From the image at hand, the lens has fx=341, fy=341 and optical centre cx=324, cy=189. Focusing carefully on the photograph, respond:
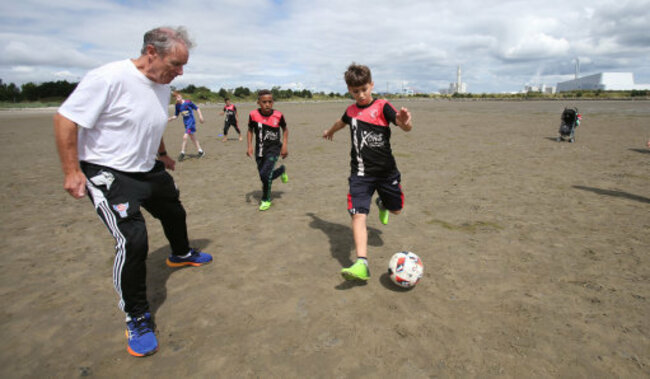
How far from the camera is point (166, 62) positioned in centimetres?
282

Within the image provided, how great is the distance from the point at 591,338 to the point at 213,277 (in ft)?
11.9

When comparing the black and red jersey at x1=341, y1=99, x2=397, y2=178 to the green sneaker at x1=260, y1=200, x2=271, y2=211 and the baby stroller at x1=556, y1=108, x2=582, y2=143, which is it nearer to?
the green sneaker at x1=260, y1=200, x2=271, y2=211

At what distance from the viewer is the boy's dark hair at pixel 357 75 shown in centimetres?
365

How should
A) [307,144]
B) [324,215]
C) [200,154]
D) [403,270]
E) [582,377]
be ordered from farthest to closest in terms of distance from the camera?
[307,144], [200,154], [324,215], [403,270], [582,377]

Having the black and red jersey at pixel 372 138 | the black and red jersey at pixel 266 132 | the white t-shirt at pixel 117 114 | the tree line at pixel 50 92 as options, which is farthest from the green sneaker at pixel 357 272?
the tree line at pixel 50 92

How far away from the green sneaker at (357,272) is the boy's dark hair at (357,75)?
6.20 feet

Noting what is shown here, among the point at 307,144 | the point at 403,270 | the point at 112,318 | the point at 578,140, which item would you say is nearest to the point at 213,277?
the point at 112,318

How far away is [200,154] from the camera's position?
39.9ft

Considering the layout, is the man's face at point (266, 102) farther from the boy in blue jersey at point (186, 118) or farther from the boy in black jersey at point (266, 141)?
the boy in blue jersey at point (186, 118)

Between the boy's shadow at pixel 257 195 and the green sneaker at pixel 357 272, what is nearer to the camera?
the green sneaker at pixel 357 272

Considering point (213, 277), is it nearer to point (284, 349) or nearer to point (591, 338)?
point (284, 349)

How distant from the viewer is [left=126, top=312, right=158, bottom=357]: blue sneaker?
273 cm

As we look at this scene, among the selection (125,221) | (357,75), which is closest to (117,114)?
(125,221)

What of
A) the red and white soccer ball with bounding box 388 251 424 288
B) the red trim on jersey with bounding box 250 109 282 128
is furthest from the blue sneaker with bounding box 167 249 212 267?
the red trim on jersey with bounding box 250 109 282 128
